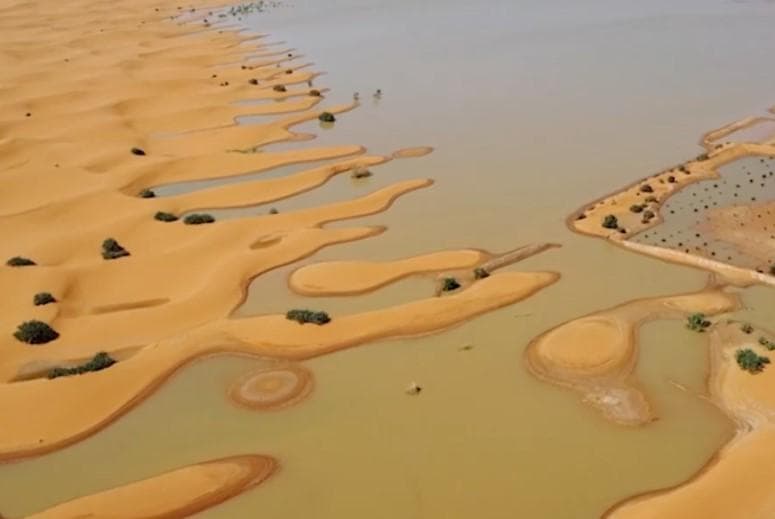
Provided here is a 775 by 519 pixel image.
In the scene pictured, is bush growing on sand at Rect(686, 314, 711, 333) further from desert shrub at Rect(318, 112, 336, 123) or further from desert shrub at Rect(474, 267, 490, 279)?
desert shrub at Rect(318, 112, 336, 123)

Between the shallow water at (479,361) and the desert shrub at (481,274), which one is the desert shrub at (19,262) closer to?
the shallow water at (479,361)

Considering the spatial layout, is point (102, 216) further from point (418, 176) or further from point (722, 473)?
point (722, 473)

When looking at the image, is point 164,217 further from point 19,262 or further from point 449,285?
point 449,285

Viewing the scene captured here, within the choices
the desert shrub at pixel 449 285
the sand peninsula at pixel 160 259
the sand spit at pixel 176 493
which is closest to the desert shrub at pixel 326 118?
the sand peninsula at pixel 160 259

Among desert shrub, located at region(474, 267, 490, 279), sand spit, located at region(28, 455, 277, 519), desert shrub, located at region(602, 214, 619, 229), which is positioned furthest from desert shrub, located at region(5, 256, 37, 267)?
desert shrub, located at region(602, 214, 619, 229)

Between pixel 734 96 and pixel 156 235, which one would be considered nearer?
pixel 156 235

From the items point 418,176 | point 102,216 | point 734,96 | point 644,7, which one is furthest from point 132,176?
point 644,7
